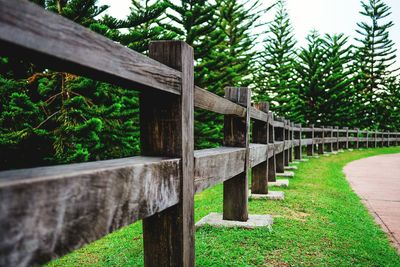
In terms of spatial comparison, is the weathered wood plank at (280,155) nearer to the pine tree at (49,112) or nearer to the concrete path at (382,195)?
the concrete path at (382,195)

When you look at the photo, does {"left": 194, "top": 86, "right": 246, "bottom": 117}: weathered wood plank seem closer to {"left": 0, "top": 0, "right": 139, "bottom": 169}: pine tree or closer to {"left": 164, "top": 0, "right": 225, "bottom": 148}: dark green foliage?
{"left": 0, "top": 0, "right": 139, "bottom": 169}: pine tree

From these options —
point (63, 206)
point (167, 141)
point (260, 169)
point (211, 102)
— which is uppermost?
point (211, 102)

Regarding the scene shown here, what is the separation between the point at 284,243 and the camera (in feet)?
11.0

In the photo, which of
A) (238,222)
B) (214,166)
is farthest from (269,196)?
(214,166)

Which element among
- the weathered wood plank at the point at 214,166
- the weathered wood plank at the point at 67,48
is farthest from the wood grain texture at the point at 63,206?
the weathered wood plank at the point at 214,166

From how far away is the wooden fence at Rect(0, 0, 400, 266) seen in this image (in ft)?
3.11

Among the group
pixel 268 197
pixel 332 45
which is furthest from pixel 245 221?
pixel 332 45

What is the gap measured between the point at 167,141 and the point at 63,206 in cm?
88

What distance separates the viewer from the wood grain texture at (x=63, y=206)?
0.93 m

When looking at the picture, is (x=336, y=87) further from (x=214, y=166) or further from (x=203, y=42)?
(x=214, y=166)

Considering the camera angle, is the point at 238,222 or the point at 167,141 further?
the point at 238,222

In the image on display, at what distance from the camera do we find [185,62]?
1986mm

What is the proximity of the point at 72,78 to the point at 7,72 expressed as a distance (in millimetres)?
873

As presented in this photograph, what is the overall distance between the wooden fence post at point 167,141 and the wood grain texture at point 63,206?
382 millimetres
